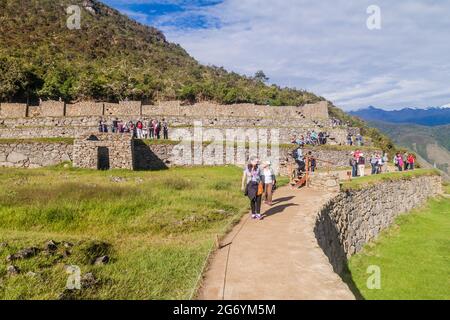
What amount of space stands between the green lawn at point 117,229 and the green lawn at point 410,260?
5.55 meters

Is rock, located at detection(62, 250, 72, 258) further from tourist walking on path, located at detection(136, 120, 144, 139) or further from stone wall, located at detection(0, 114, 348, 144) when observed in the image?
stone wall, located at detection(0, 114, 348, 144)

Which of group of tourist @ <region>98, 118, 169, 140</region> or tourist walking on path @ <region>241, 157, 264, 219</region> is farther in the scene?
group of tourist @ <region>98, 118, 169, 140</region>

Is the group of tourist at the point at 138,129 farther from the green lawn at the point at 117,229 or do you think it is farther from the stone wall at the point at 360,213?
the stone wall at the point at 360,213

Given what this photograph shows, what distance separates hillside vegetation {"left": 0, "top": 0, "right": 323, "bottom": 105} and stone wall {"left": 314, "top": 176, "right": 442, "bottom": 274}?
29.8 meters

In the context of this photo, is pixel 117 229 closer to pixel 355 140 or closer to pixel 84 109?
pixel 84 109

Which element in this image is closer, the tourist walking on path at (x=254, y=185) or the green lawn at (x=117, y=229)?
the green lawn at (x=117, y=229)

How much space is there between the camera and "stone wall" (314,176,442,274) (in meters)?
13.1

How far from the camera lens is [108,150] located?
2233 centimetres

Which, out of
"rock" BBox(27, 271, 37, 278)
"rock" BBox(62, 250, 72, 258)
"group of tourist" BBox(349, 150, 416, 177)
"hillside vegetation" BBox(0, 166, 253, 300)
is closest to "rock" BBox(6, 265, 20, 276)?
"hillside vegetation" BBox(0, 166, 253, 300)

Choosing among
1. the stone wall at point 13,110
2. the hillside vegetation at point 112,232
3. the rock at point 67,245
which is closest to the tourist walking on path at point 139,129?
the hillside vegetation at point 112,232

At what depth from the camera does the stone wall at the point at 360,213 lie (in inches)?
514

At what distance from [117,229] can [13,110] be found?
24.3 metres
